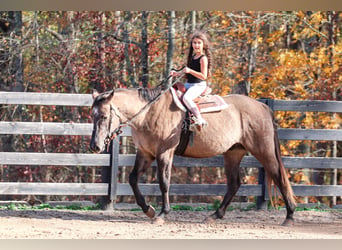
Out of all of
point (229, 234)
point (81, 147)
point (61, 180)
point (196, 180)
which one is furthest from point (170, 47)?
point (229, 234)

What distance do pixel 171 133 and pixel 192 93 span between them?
504 mm

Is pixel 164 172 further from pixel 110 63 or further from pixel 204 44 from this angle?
pixel 110 63

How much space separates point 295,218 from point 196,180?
7514 mm

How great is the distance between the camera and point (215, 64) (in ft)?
44.4

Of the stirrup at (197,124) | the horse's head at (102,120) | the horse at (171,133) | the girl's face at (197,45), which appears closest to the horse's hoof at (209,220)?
the horse at (171,133)

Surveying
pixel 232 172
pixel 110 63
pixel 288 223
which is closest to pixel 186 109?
pixel 232 172

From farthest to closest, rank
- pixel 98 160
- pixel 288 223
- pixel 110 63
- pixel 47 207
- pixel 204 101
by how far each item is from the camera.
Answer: pixel 110 63 < pixel 47 207 < pixel 98 160 < pixel 288 223 < pixel 204 101

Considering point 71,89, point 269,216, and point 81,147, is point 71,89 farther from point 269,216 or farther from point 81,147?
point 269,216

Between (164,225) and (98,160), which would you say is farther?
(98,160)

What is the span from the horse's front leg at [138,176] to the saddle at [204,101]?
716 millimetres

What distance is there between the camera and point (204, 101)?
6.75 metres

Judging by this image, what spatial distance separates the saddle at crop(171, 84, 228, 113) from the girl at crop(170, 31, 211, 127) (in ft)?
0.23

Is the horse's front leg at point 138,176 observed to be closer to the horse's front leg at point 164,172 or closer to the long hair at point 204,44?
the horse's front leg at point 164,172

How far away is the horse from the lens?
6352 millimetres
